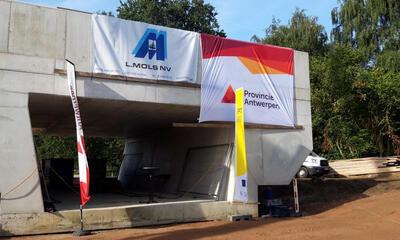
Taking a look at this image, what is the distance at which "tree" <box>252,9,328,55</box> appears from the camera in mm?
42594

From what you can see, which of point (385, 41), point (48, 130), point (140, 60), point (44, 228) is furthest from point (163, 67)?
point (385, 41)

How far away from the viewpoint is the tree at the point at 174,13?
48312mm

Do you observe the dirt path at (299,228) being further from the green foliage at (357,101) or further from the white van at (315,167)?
the green foliage at (357,101)

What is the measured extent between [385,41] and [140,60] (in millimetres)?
26647

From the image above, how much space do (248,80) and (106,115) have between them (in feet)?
16.9

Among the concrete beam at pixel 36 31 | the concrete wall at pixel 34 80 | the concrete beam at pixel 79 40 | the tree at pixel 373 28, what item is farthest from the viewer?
the tree at pixel 373 28

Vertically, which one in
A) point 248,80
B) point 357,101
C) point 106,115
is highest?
point 357,101

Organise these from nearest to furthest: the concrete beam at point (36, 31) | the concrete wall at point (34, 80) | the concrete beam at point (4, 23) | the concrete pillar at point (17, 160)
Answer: the concrete pillar at point (17, 160), the concrete wall at point (34, 80), the concrete beam at point (4, 23), the concrete beam at point (36, 31)

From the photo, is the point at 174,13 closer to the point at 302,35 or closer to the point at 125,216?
the point at 302,35

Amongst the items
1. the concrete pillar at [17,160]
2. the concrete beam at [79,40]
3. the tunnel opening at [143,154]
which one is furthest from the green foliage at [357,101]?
the concrete pillar at [17,160]

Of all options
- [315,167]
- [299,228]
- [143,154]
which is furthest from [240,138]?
[315,167]

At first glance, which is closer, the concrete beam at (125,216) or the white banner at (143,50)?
the concrete beam at (125,216)

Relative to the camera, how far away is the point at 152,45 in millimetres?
14391

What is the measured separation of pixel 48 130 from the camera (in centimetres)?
2303
